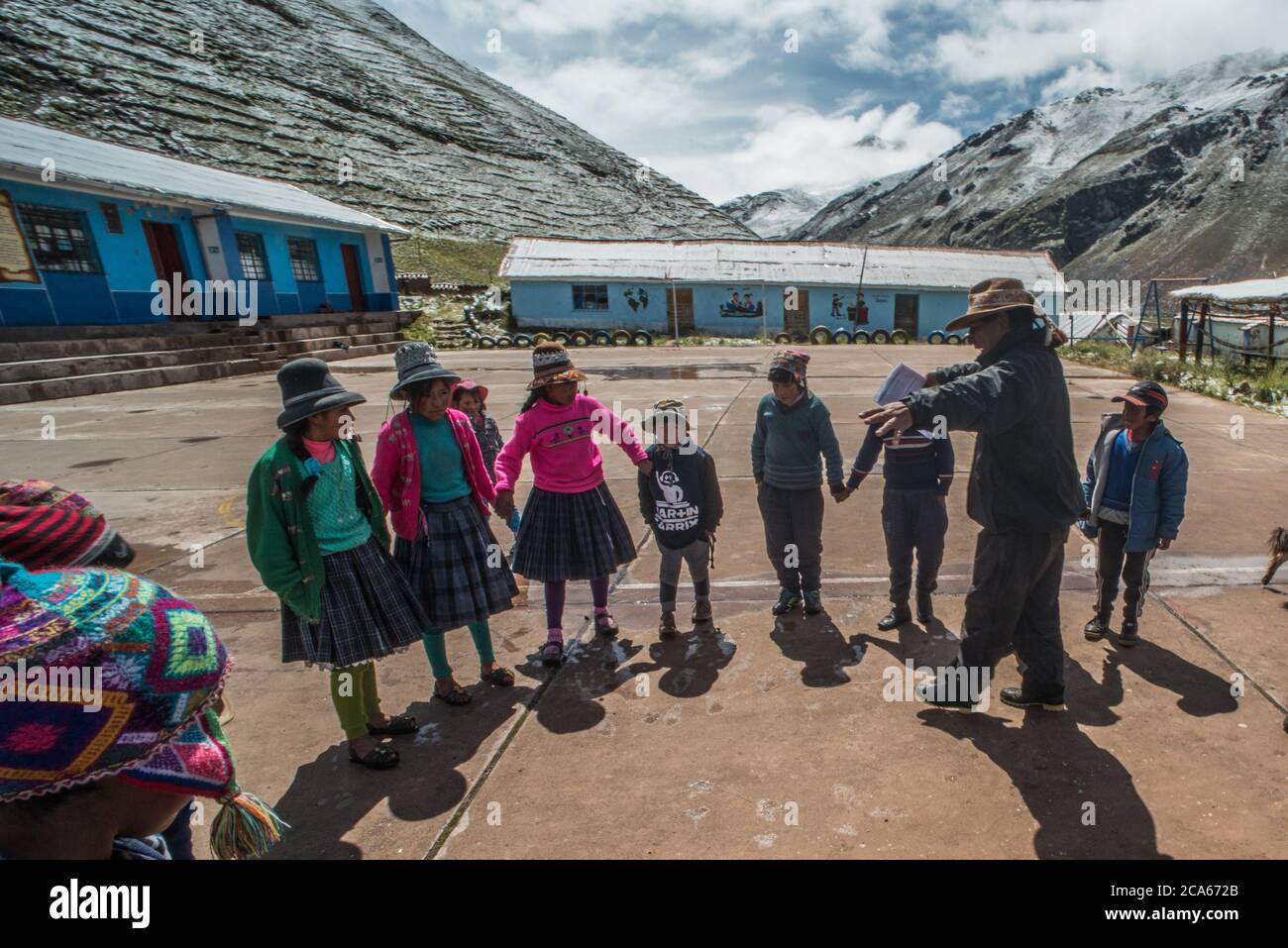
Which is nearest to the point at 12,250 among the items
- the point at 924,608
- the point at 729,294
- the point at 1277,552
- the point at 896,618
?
the point at 896,618

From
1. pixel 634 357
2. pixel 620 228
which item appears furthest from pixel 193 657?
pixel 620 228

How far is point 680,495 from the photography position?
12.6 feet

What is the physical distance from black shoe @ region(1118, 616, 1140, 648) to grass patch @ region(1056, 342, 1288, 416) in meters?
9.73

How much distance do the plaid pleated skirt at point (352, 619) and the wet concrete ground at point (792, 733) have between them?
529 millimetres

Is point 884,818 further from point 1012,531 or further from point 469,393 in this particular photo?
point 469,393

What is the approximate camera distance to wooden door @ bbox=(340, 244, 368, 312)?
2488cm

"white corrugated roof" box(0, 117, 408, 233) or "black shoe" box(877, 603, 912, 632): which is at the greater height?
"white corrugated roof" box(0, 117, 408, 233)

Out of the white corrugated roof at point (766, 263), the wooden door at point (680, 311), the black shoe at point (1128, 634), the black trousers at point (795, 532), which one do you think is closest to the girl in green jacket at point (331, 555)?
the black trousers at point (795, 532)

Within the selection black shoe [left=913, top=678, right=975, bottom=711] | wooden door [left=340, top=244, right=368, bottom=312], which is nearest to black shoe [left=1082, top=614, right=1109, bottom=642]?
black shoe [left=913, top=678, right=975, bottom=711]

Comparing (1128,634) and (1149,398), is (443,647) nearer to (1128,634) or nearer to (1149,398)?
(1128,634)

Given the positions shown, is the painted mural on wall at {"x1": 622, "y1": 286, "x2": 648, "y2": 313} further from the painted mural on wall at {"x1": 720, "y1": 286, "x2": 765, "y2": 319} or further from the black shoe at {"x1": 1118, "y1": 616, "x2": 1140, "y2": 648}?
the black shoe at {"x1": 1118, "y1": 616, "x2": 1140, "y2": 648}

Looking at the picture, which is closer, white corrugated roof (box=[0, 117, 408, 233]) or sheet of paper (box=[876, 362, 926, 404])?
sheet of paper (box=[876, 362, 926, 404])

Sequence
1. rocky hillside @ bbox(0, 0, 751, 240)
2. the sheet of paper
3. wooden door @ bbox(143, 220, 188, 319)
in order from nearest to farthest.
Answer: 1. the sheet of paper
2. wooden door @ bbox(143, 220, 188, 319)
3. rocky hillside @ bbox(0, 0, 751, 240)

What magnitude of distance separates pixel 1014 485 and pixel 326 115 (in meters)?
66.6
